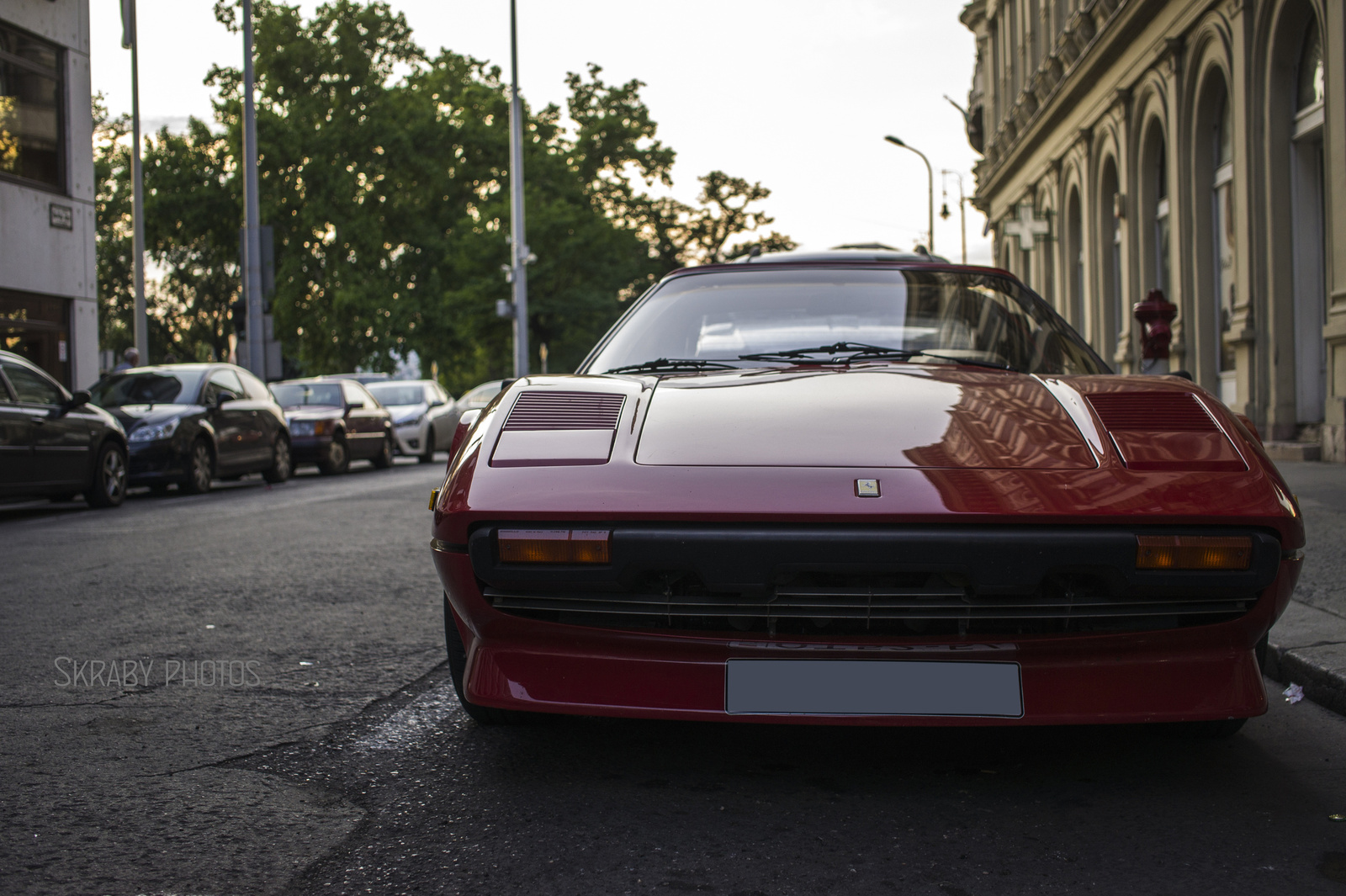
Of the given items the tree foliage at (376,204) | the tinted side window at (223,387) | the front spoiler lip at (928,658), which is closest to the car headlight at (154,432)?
the tinted side window at (223,387)

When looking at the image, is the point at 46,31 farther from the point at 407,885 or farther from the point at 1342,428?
the point at 407,885

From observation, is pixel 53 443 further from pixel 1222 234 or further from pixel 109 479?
pixel 1222 234

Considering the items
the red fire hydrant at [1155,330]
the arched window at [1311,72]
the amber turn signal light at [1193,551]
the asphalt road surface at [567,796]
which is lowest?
the asphalt road surface at [567,796]

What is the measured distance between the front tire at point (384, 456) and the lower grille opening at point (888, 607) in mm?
17459

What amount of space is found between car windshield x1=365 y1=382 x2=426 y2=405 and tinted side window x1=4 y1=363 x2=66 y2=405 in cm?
1198

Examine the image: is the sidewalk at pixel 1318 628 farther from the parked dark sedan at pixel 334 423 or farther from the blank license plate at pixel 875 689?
the parked dark sedan at pixel 334 423

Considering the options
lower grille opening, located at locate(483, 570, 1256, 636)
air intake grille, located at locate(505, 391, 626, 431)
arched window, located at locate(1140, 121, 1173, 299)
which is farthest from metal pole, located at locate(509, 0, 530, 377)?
lower grille opening, located at locate(483, 570, 1256, 636)

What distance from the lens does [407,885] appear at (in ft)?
7.57

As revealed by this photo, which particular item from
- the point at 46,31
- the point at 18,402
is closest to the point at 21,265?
the point at 46,31

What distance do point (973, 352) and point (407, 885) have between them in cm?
232

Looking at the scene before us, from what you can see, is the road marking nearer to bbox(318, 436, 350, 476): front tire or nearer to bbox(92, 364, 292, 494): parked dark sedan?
bbox(92, 364, 292, 494): parked dark sedan

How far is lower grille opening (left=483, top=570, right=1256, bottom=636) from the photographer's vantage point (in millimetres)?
2668

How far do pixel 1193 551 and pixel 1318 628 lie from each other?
2022 millimetres

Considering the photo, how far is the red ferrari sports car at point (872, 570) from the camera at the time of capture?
263 centimetres
